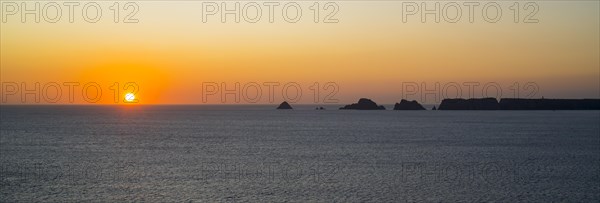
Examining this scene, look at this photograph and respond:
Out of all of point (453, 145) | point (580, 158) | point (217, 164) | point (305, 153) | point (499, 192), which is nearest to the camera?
point (499, 192)

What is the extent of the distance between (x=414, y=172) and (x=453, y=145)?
34.3 metres

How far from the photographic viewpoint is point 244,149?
76.1m

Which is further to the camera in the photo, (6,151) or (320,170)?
(6,151)

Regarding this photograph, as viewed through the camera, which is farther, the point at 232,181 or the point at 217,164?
the point at 217,164

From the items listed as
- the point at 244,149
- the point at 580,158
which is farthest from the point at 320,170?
the point at 580,158

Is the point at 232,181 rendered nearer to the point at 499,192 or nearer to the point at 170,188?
the point at 170,188

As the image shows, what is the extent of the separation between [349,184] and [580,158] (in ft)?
108

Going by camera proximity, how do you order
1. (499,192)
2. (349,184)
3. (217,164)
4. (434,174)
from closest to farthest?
(499,192), (349,184), (434,174), (217,164)

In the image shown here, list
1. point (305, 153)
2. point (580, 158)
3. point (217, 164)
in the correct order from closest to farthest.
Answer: point (217, 164) → point (580, 158) → point (305, 153)

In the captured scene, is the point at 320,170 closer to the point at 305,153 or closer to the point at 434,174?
the point at 434,174

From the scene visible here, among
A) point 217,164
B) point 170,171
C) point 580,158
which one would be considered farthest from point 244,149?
point 580,158

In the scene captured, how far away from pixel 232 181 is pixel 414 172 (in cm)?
1567

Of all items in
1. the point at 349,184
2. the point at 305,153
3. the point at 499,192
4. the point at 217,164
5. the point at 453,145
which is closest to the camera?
the point at 499,192

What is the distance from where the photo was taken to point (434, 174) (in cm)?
5019
